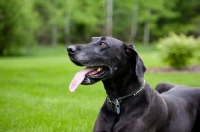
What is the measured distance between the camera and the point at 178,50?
16.2 meters

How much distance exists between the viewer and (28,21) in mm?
36094

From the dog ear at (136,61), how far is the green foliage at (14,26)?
30657mm

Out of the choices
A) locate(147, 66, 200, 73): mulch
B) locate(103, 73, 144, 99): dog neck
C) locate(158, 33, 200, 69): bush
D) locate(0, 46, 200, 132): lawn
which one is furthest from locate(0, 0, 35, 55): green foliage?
locate(103, 73, 144, 99): dog neck

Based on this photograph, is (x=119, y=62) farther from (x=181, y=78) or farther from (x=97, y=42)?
(x=181, y=78)

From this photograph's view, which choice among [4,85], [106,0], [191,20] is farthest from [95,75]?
[191,20]

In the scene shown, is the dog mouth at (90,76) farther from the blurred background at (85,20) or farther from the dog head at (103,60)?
the blurred background at (85,20)

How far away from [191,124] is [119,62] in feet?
5.94

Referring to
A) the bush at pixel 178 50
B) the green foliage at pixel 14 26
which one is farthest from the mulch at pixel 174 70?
the green foliage at pixel 14 26

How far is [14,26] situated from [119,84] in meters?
32.6

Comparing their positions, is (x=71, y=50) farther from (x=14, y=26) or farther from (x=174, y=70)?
(x=14, y=26)

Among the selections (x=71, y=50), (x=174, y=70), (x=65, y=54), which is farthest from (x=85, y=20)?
(x=71, y=50)

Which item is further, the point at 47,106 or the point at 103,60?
the point at 47,106

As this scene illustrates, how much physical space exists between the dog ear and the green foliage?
3066cm

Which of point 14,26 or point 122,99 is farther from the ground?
point 122,99
